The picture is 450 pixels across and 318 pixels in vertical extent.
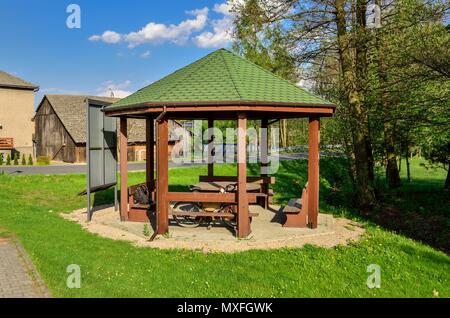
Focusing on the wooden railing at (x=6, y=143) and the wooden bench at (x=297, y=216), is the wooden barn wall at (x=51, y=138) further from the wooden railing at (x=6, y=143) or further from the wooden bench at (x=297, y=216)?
the wooden bench at (x=297, y=216)

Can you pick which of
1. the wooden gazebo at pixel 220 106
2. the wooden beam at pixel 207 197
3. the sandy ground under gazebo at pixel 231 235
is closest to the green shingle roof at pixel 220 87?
the wooden gazebo at pixel 220 106

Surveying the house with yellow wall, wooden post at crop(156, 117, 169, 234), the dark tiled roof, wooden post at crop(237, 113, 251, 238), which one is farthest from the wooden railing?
wooden post at crop(237, 113, 251, 238)

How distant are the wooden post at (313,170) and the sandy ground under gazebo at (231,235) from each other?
0.39 m

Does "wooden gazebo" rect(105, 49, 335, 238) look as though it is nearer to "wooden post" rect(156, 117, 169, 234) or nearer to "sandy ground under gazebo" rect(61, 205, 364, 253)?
"wooden post" rect(156, 117, 169, 234)

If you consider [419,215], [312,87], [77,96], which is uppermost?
[77,96]

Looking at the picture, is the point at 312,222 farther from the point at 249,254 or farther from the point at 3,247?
the point at 3,247

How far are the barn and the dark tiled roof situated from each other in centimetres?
206

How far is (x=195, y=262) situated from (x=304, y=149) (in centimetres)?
1729

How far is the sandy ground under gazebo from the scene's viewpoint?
8.55m

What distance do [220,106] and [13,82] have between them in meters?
43.2

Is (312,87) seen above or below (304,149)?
above

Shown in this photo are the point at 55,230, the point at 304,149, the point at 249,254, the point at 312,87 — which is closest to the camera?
the point at 249,254
